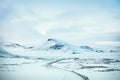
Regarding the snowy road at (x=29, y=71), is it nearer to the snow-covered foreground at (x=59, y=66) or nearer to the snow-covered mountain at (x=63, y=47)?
the snow-covered foreground at (x=59, y=66)

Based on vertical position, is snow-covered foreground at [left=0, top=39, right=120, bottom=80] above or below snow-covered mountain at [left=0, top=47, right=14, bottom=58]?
below

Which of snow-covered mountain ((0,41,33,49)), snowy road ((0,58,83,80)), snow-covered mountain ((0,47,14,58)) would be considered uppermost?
snow-covered mountain ((0,41,33,49))

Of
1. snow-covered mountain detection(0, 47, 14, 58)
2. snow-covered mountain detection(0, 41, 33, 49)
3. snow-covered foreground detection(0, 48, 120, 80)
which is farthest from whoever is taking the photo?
snow-covered mountain detection(0, 47, 14, 58)

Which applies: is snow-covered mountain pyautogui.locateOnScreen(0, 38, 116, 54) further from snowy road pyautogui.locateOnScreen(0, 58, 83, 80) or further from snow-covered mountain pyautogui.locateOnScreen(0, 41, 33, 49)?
snowy road pyautogui.locateOnScreen(0, 58, 83, 80)

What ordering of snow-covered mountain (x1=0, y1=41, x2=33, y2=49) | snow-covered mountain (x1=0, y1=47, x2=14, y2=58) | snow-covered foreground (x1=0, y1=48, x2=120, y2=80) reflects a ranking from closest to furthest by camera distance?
snow-covered foreground (x1=0, y1=48, x2=120, y2=80)
snow-covered mountain (x1=0, y1=41, x2=33, y2=49)
snow-covered mountain (x1=0, y1=47, x2=14, y2=58)

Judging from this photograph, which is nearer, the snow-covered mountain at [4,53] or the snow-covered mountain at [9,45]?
the snow-covered mountain at [9,45]

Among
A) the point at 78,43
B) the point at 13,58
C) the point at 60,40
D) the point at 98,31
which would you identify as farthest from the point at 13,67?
the point at 98,31

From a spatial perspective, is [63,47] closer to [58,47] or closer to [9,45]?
[58,47]

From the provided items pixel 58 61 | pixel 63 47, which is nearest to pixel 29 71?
pixel 58 61

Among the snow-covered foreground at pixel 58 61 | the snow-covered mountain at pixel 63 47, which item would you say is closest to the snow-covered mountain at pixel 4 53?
the snow-covered foreground at pixel 58 61

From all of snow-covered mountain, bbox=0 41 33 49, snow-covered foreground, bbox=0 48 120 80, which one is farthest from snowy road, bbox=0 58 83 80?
snow-covered mountain, bbox=0 41 33 49

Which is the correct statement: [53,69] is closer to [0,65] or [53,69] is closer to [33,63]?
[33,63]

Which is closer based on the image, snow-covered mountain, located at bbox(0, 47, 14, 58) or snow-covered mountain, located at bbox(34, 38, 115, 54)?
snow-covered mountain, located at bbox(34, 38, 115, 54)
